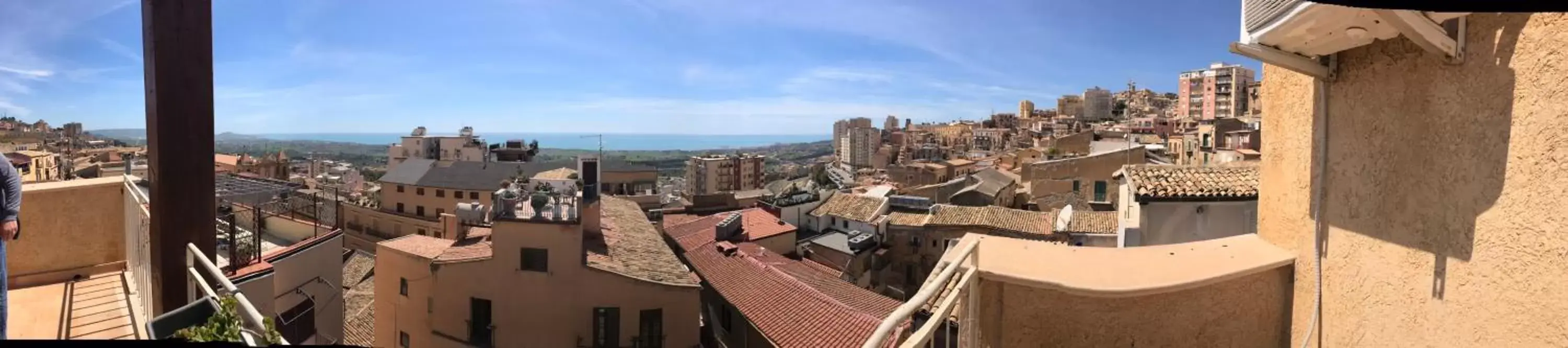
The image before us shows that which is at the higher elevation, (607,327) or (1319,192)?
(1319,192)

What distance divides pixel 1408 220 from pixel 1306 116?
0.98 m

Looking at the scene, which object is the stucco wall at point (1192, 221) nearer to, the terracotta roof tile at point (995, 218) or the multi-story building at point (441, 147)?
the terracotta roof tile at point (995, 218)

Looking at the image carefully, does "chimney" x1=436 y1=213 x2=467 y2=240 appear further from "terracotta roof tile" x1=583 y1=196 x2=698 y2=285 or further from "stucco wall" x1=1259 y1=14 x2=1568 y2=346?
"stucco wall" x1=1259 y1=14 x2=1568 y2=346

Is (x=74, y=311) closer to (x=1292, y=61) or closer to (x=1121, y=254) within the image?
(x=1121, y=254)

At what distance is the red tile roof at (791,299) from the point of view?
12867 mm

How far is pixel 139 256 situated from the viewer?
467cm

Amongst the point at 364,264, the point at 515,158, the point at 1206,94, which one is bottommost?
the point at 364,264

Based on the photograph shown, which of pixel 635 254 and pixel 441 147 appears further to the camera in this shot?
pixel 441 147

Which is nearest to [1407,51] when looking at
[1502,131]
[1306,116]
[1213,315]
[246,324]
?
[1502,131]

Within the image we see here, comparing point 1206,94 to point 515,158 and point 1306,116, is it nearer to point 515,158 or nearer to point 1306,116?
point 515,158

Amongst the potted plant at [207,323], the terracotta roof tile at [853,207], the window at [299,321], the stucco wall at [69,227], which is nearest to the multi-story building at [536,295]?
the window at [299,321]

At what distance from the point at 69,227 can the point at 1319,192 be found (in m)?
8.58

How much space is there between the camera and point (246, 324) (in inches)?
108

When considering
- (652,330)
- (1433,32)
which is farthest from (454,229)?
(1433,32)
